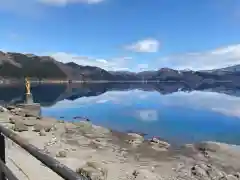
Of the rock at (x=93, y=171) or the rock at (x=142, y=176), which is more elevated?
the rock at (x=93, y=171)

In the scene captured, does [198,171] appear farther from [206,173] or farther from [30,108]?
[30,108]

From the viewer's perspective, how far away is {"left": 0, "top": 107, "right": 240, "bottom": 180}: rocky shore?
10781mm

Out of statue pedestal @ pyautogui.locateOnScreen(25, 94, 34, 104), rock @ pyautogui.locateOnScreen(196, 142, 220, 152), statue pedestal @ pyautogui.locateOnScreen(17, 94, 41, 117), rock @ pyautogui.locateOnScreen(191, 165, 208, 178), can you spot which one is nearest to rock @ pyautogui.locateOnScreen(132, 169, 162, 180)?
rock @ pyautogui.locateOnScreen(191, 165, 208, 178)

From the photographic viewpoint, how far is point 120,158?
15273mm

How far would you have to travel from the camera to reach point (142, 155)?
16922 mm

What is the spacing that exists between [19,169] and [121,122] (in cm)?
2774

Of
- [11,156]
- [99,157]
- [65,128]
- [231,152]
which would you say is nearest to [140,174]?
[99,157]

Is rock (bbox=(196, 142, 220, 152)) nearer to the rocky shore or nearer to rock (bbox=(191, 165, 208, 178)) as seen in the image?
the rocky shore

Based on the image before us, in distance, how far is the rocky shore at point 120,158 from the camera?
35.4 feet

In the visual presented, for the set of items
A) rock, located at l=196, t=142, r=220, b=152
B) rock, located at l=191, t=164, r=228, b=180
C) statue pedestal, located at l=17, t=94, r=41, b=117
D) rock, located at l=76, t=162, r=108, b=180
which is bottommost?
rock, located at l=196, t=142, r=220, b=152

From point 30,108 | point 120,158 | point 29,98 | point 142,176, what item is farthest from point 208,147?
point 29,98

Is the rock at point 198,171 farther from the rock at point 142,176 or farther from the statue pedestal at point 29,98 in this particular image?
the statue pedestal at point 29,98

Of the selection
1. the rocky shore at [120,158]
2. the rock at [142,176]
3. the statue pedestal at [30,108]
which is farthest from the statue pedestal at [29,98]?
the rock at [142,176]

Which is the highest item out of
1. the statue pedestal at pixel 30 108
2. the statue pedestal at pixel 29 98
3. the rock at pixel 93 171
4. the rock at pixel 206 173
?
the statue pedestal at pixel 29 98
